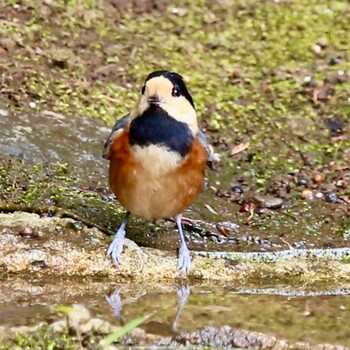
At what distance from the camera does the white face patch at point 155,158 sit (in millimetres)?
4453

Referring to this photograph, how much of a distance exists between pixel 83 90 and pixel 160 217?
212 centimetres

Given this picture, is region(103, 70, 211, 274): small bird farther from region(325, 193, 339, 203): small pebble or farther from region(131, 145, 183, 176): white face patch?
region(325, 193, 339, 203): small pebble

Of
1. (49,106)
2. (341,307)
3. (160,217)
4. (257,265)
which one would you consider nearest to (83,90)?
(49,106)

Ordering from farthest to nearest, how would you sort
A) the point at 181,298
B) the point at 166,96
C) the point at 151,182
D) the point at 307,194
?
1. the point at 307,194
2. the point at 151,182
3. the point at 166,96
4. the point at 181,298

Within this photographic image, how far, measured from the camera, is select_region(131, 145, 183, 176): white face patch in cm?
445

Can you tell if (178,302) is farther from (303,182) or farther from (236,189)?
(303,182)

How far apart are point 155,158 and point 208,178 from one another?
1.50 meters

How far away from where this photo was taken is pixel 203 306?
3.65 m

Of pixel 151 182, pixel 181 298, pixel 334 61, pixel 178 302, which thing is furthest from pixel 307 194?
pixel 178 302

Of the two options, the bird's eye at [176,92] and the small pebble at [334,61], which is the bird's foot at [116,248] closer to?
the bird's eye at [176,92]

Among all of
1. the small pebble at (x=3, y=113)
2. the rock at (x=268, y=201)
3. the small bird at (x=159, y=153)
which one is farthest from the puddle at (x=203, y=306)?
the small pebble at (x=3, y=113)

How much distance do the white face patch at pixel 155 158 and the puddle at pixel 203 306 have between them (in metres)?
0.63

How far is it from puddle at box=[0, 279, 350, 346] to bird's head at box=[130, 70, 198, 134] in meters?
0.90

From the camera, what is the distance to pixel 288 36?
7867 millimetres
